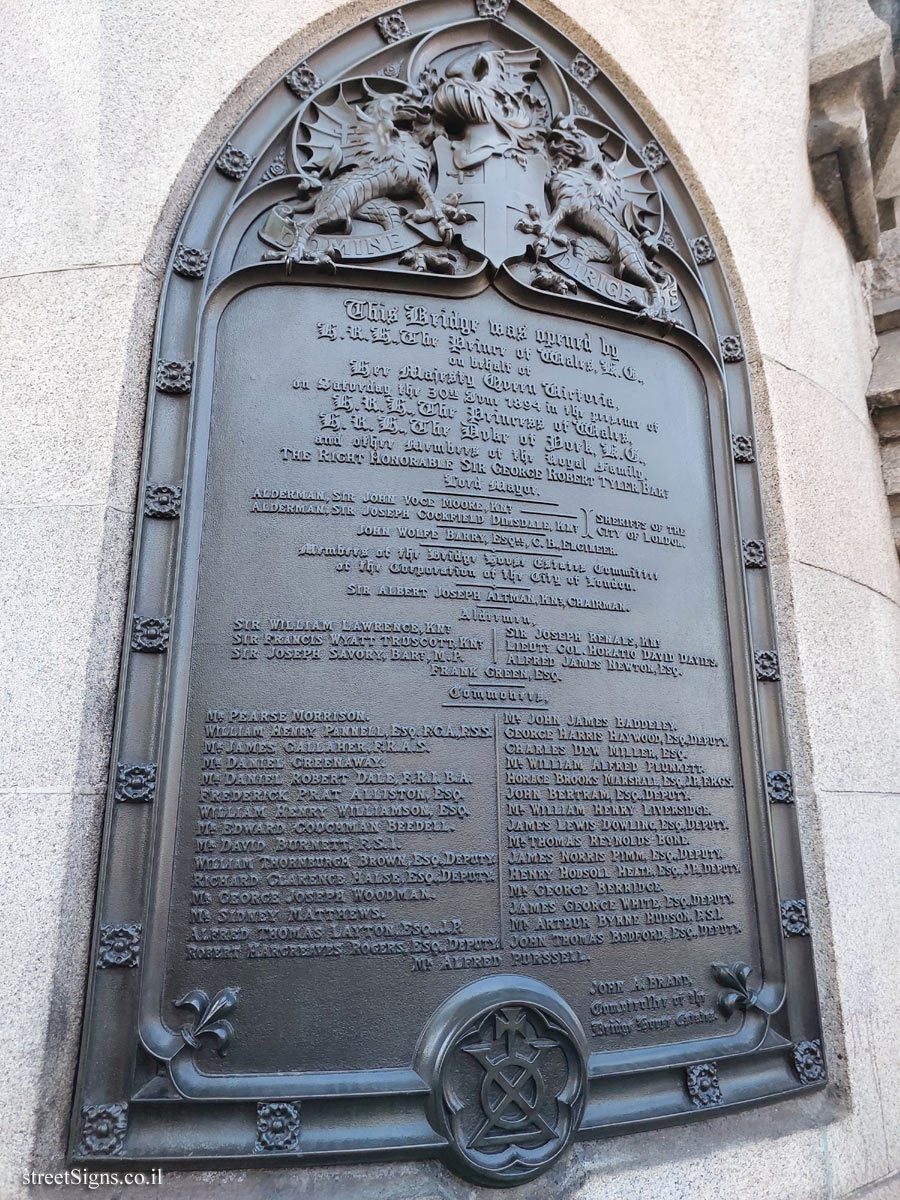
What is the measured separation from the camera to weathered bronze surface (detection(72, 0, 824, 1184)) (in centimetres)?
284

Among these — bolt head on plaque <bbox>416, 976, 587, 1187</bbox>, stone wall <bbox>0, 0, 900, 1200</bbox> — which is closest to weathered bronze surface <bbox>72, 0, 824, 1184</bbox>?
bolt head on plaque <bbox>416, 976, 587, 1187</bbox>

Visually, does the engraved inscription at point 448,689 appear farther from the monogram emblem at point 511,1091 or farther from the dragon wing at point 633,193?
the dragon wing at point 633,193

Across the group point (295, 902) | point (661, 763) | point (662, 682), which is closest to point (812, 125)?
point (662, 682)

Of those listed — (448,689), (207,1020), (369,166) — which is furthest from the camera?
(369,166)

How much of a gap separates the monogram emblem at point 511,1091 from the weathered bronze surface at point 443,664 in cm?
1

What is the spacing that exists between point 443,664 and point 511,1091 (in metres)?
1.51

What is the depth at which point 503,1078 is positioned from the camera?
9.44 feet

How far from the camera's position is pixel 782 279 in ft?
15.0

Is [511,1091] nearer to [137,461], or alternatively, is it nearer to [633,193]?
[137,461]

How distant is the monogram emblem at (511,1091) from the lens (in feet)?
9.21

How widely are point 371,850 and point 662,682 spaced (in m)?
1.46

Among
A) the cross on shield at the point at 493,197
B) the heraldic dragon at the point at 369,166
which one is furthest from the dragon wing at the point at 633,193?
the heraldic dragon at the point at 369,166

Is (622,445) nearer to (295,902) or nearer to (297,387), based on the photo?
(297,387)

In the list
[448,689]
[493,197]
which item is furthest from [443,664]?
[493,197]
